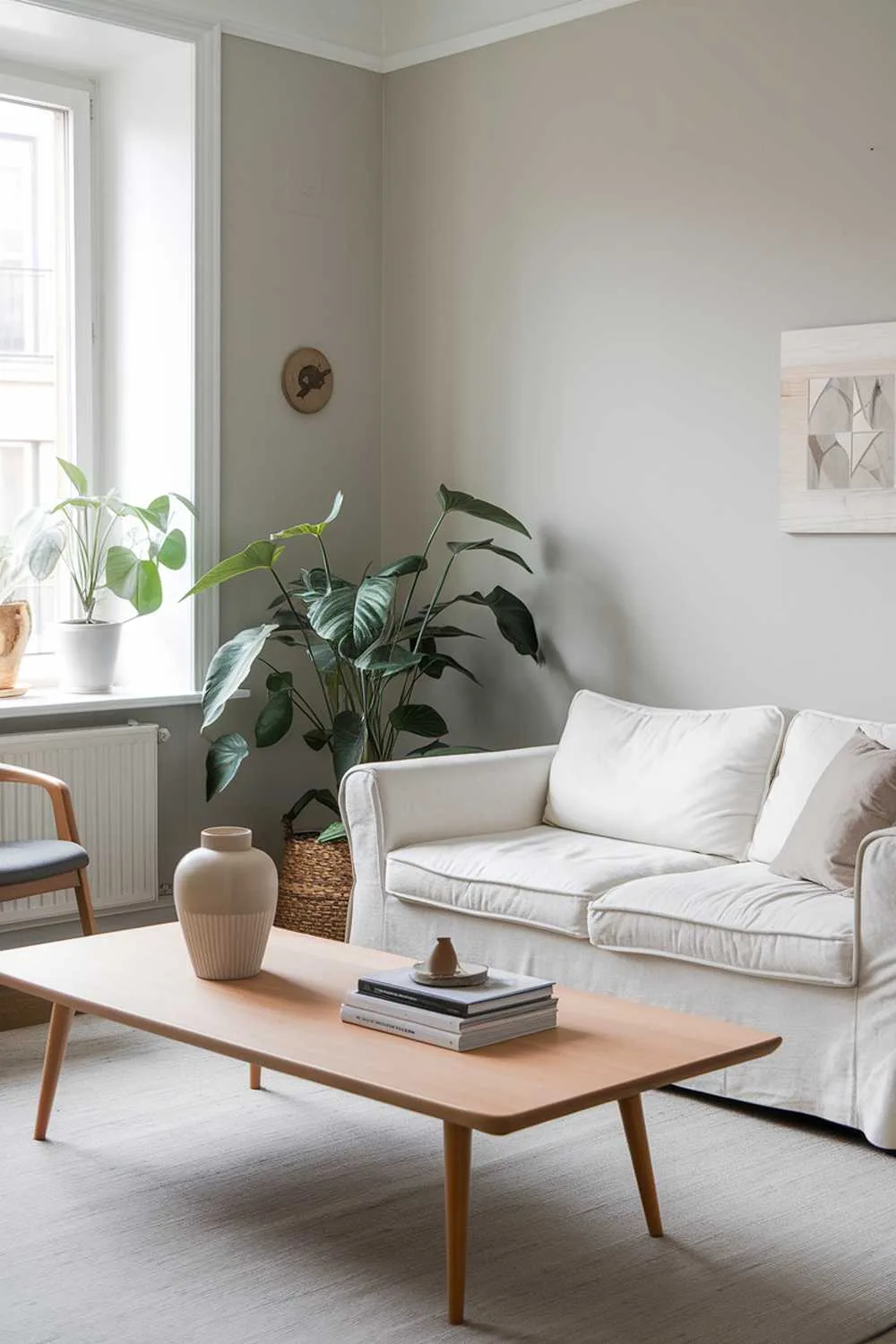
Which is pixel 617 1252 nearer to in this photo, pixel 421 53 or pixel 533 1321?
pixel 533 1321

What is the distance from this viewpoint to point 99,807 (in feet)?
15.1

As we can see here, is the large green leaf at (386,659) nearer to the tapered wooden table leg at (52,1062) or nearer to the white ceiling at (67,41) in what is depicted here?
the tapered wooden table leg at (52,1062)

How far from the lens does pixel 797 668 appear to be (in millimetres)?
4160

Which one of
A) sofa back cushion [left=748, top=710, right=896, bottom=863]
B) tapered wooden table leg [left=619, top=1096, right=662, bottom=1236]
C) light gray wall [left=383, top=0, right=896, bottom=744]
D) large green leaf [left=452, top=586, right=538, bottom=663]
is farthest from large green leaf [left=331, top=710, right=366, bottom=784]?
tapered wooden table leg [left=619, top=1096, right=662, bottom=1236]

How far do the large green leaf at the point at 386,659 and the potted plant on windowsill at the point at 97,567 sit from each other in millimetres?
730

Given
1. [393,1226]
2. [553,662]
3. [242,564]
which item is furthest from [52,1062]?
[553,662]

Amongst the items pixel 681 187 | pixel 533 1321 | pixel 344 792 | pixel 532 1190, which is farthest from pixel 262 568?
pixel 533 1321

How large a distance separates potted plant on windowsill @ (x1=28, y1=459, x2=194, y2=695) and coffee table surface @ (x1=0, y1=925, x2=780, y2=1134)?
5.28ft

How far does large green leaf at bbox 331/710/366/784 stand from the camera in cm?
445

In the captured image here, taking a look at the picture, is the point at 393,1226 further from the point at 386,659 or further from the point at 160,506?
the point at 160,506

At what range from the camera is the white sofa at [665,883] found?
3.16m

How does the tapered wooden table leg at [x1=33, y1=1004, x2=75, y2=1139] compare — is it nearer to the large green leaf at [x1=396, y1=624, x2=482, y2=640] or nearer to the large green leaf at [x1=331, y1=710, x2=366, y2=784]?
the large green leaf at [x1=331, y1=710, x2=366, y2=784]

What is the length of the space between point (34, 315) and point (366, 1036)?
3014 millimetres

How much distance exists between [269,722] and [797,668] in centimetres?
153
